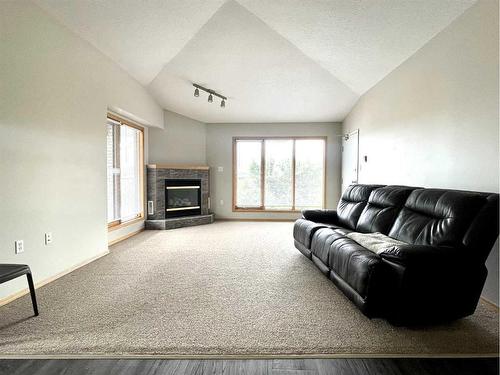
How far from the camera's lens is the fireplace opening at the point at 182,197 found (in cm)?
628

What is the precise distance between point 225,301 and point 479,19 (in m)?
3.18

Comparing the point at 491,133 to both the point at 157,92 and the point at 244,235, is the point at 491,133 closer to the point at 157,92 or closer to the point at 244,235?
the point at 244,235

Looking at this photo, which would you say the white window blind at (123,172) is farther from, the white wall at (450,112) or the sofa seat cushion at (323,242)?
the white wall at (450,112)

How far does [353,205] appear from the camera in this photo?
389cm

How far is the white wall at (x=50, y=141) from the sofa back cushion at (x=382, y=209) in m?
3.30

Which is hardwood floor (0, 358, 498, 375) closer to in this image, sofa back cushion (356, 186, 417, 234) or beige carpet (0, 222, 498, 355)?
beige carpet (0, 222, 498, 355)

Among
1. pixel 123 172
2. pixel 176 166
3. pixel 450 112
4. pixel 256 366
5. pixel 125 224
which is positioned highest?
pixel 450 112

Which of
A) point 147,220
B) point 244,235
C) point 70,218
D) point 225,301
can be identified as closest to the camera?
point 225,301

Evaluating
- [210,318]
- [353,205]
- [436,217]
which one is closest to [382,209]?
[353,205]

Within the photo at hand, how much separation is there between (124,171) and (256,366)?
437cm

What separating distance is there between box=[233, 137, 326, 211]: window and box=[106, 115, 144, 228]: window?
2.23m

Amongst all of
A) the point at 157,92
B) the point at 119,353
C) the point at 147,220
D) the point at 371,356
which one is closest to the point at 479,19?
the point at 371,356

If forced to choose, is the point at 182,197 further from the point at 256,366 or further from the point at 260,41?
the point at 256,366

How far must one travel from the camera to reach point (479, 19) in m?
2.52
